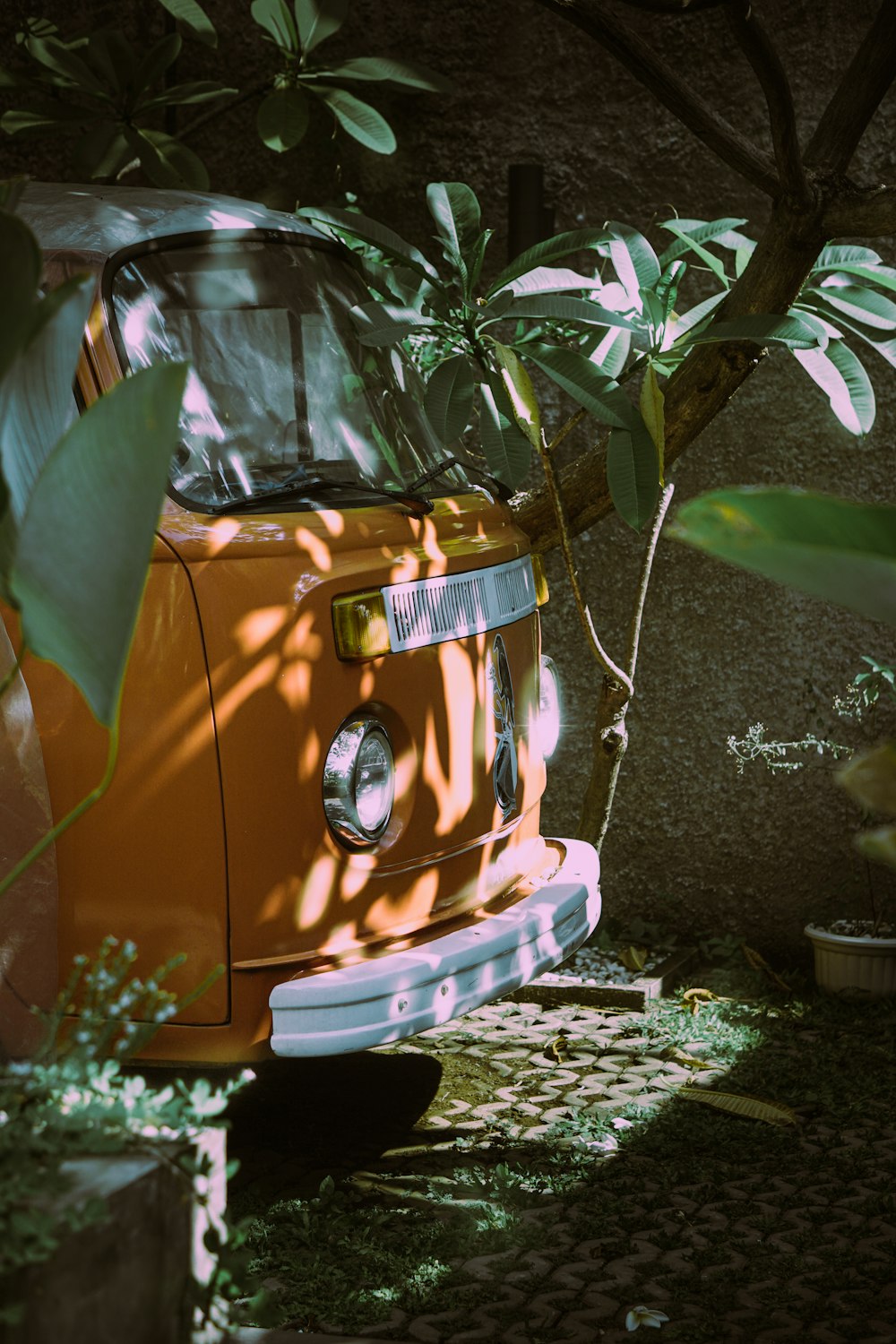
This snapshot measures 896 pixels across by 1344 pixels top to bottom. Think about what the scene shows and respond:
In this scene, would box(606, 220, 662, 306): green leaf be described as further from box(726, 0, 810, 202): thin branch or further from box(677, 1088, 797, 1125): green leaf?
box(677, 1088, 797, 1125): green leaf

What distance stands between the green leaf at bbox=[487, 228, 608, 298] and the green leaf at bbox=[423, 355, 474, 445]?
32cm

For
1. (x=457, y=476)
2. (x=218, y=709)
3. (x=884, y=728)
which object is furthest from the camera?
(x=884, y=728)

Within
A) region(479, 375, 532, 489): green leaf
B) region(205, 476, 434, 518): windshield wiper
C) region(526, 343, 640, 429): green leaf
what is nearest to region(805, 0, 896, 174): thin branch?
region(526, 343, 640, 429): green leaf

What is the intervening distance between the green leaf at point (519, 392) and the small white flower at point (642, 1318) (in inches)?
90.3

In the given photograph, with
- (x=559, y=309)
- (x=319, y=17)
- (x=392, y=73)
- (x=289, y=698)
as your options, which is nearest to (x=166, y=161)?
(x=319, y=17)

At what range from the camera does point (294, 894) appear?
8.89ft

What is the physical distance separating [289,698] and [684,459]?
9.39 ft

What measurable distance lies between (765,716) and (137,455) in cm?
399

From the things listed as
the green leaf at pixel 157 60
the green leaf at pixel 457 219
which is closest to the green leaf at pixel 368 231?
the green leaf at pixel 457 219

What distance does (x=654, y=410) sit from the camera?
3836mm

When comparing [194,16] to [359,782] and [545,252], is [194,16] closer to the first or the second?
[545,252]

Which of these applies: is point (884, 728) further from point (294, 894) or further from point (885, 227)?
point (294, 894)

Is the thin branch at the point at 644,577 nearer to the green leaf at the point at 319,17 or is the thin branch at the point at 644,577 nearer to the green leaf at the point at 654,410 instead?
the green leaf at the point at 654,410

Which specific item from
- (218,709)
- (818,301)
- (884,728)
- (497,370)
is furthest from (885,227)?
(218,709)
